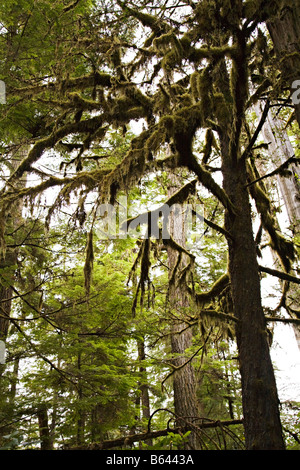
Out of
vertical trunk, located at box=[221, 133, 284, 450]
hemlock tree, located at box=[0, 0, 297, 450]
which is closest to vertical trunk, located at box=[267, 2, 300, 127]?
hemlock tree, located at box=[0, 0, 297, 450]

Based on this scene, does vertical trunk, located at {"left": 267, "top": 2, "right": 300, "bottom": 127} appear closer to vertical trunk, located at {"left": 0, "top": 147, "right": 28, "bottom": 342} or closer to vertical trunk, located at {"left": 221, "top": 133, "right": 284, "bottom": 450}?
vertical trunk, located at {"left": 221, "top": 133, "right": 284, "bottom": 450}

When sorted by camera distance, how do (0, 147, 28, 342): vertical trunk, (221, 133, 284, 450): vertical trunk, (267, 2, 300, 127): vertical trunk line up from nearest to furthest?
1. (221, 133, 284, 450): vertical trunk
2. (267, 2, 300, 127): vertical trunk
3. (0, 147, 28, 342): vertical trunk

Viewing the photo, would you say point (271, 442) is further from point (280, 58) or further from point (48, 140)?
point (48, 140)

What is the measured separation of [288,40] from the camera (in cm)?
426

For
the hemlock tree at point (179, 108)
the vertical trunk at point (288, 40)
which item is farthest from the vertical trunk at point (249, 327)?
the vertical trunk at point (288, 40)

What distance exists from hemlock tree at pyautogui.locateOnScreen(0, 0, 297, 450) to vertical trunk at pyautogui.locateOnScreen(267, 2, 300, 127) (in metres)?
0.17

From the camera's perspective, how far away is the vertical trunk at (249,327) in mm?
3594

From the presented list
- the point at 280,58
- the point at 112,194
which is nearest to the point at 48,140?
the point at 112,194

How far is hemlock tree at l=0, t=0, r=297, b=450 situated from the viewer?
382 cm

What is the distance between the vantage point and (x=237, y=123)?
14.4 feet

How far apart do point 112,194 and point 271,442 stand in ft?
11.4

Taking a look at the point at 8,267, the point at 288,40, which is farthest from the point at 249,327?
the point at 8,267

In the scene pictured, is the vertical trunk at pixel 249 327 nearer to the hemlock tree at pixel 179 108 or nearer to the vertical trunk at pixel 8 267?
the hemlock tree at pixel 179 108
